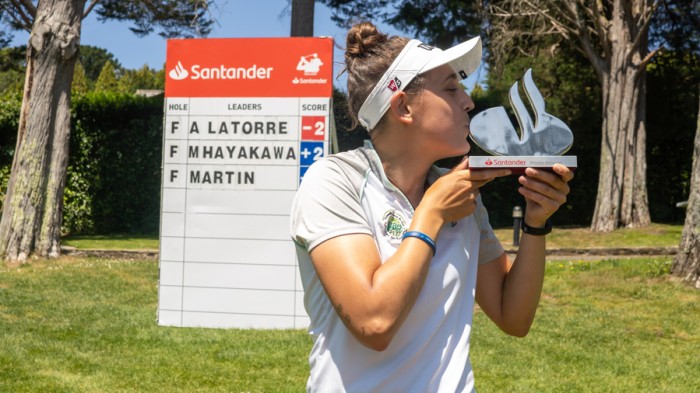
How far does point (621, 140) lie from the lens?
18500 mm

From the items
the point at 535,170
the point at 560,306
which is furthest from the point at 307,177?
the point at 560,306

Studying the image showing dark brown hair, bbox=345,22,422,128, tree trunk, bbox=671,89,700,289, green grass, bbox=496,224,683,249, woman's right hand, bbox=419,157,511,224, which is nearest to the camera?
woman's right hand, bbox=419,157,511,224

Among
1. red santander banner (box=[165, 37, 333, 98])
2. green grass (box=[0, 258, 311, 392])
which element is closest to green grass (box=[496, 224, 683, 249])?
red santander banner (box=[165, 37, 333, 98])

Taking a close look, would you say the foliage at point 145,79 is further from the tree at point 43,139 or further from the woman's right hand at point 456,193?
the woman's right hand at point 456,193

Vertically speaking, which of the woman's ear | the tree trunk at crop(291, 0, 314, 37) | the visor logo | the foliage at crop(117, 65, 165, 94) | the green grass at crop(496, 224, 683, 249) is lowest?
the green grass at crop(496, 224, 683, 249)

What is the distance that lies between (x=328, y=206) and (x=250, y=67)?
18.3 ft

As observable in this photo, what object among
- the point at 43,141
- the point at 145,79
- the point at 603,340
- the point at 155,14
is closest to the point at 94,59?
the point at 145,79

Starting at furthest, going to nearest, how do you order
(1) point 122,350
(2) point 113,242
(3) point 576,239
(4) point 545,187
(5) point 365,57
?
(3) point 576,239
(2) point 113,242
(1) point 122,350
(5) point 365,57
(4) point 545,187

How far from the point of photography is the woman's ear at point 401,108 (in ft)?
6.49

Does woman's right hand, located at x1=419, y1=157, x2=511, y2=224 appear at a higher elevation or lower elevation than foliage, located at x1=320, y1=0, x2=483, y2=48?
lower

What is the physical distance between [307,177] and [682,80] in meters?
22.4

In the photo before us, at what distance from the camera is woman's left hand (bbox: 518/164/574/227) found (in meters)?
1.91

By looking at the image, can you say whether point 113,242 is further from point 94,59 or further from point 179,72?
point 94,59

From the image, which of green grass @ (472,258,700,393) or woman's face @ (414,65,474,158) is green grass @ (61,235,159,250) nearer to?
green grass @ (472,258,700,393)
